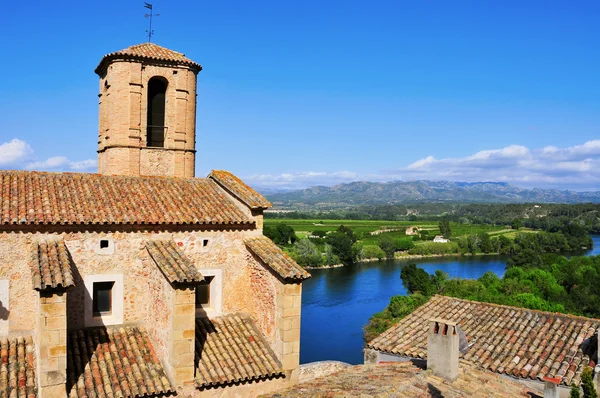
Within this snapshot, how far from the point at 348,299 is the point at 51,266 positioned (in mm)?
37325

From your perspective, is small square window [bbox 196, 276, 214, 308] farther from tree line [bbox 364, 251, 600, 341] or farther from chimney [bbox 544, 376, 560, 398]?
tree line [bbox 364, 251, 600, 341]

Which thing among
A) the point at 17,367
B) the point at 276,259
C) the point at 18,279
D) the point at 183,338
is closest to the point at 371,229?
the point at 276,259

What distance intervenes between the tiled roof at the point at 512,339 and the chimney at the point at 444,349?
2478mm

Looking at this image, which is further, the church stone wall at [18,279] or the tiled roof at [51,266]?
the church stone wall at [18,279]

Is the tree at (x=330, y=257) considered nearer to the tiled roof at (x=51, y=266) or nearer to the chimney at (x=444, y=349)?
the chimney at (x=444, y=349)

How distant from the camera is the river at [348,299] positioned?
1220 inches

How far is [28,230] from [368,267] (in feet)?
190

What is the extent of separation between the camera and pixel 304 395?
26.4ft

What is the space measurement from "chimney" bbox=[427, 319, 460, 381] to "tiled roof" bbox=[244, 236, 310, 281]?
2.58 metres

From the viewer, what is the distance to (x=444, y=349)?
27.7 feet

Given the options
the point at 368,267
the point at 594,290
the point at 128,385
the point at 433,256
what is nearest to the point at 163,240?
the point at 128,385

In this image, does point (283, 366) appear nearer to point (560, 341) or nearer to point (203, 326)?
point (203, 326)

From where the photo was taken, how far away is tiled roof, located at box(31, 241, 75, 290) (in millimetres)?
7884

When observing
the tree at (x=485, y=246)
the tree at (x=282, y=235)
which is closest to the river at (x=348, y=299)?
the tree at (x=485, y=246)
